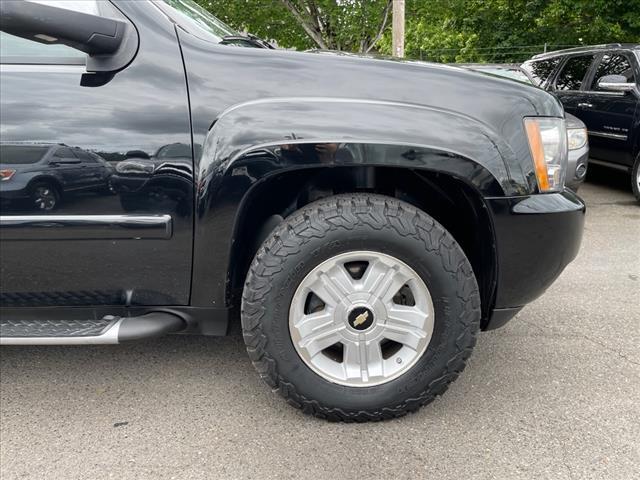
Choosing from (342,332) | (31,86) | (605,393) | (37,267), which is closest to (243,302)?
(342,332)

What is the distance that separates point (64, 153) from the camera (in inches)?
79.4

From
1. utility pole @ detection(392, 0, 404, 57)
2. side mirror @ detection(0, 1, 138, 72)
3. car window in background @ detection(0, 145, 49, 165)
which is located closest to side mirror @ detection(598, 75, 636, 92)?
utility pole @ detection(392, 0, 404, 57)

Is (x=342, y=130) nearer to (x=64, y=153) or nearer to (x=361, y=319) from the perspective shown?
(x=361, y=319)

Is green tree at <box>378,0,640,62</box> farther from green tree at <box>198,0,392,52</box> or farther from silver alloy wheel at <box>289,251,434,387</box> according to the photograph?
silver alloy wheel at <box>289,251,434,387</box>

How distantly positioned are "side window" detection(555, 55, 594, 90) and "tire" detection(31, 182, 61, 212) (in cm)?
713

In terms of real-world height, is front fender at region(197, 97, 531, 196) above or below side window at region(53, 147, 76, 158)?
above

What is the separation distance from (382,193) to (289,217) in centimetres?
51

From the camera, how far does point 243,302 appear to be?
6.93 ft

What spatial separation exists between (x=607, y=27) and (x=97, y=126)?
47.8 ft

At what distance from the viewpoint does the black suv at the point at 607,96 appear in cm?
632

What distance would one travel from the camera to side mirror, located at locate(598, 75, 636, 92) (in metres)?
6.29

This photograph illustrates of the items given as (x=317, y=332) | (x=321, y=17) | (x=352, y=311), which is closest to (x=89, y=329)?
(x=317, y=332)

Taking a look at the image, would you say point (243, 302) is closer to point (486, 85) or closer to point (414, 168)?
point (414, 168)

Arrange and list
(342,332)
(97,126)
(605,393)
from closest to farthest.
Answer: (97,126) < (342,332) < (605,393)
